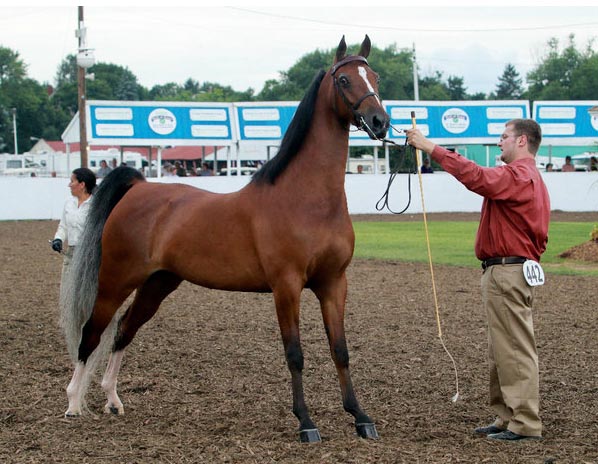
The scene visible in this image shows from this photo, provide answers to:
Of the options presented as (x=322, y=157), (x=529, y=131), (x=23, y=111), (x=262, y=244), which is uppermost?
(x=23, y=111)

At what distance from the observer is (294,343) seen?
18.5ft

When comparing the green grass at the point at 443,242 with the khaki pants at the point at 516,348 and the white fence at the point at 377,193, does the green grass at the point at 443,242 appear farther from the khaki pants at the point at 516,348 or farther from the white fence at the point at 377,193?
the khaki pants at the point at 516,348

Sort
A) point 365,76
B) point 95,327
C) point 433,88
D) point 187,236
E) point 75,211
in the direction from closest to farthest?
1. point 365,76
2. point 187,236
3. point 95,327
4. point 75,211
5. point 433,88

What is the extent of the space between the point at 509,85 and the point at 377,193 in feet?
309

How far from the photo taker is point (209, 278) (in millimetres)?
6125

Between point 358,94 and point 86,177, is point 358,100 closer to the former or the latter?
point 358,94

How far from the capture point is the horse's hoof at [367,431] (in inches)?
213

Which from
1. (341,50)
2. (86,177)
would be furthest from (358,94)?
(86,177)

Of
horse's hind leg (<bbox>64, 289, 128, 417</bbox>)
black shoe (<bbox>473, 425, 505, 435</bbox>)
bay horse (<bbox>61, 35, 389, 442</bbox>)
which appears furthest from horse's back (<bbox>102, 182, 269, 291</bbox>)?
black shoe (<bbox>473, 425, 505, 435</bbox>)

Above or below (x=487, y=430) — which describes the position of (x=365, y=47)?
above

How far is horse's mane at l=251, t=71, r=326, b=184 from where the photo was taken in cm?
575

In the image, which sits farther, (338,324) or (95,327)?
(95,327)

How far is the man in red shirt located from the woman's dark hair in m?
4.15

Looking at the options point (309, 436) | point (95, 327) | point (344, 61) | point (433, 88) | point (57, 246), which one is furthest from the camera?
point (433, 88)
